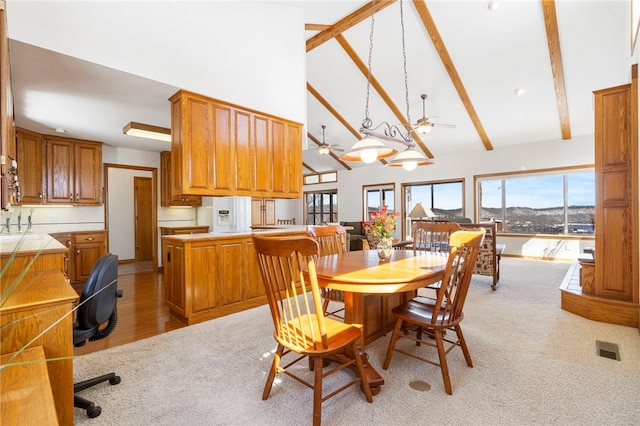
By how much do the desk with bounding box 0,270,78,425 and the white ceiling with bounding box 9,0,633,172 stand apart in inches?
78.3

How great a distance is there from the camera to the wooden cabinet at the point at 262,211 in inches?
346

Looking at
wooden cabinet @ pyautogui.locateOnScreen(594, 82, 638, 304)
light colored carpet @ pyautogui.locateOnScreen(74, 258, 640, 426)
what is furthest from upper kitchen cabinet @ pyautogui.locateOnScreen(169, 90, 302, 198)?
wooden cabinet @ pyautogui.locateOnScreen(594, 82, 638, 304)

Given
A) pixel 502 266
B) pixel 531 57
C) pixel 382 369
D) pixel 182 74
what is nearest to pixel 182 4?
pixel 182 74

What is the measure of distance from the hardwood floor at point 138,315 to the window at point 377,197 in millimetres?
6597

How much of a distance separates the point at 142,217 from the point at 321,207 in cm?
598

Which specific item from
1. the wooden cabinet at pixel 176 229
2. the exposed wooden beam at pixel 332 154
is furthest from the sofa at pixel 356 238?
the wooden cabinet at pixel 176 229

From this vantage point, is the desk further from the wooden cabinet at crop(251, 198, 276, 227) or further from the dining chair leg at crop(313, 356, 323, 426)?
the wooden cabinet at crop(251, 198, 276, 227)

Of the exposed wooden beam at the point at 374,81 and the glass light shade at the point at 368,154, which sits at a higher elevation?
the exposed wooden beam at the point at 374,81

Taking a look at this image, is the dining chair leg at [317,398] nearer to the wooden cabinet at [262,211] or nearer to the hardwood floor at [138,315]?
the hardwood floor at [138,315]

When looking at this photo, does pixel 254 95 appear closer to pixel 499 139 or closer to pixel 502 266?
pixel 502 266

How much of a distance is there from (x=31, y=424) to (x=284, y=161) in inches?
147

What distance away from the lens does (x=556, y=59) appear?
15.6 ft

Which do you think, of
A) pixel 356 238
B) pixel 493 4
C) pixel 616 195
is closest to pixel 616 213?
pixel 616 195

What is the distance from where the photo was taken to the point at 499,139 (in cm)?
714
